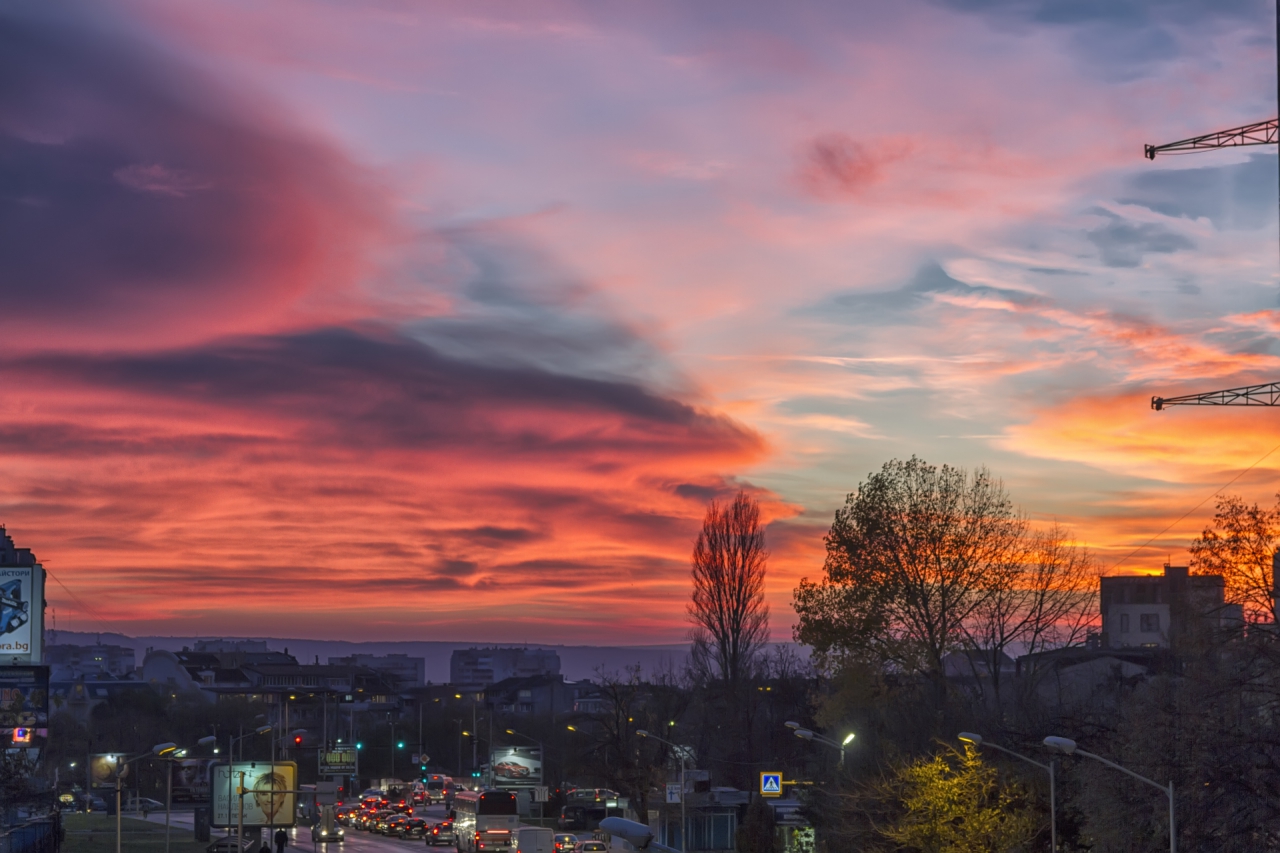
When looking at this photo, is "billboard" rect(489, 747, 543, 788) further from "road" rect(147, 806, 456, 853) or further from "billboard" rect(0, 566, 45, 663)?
"billboard" rect(0, 566, 45, 663)

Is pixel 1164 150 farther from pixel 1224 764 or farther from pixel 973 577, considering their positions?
pixel 1224 764

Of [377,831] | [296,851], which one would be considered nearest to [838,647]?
[296,851]

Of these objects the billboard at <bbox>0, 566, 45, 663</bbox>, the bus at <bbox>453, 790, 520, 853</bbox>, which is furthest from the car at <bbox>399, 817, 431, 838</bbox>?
the billboard at <bbox>0, 566, 45, 663</bbox>

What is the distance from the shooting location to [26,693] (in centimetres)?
8456

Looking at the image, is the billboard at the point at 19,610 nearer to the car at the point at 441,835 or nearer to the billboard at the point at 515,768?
the car at the point at 441,835

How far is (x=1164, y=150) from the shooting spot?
73.1m

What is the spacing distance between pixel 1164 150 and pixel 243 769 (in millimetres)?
57459

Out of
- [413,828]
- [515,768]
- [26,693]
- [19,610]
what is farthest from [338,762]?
[26,693]

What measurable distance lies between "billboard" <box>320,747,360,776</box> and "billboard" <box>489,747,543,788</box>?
42.6 meters

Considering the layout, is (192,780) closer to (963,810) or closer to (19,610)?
(19,610)

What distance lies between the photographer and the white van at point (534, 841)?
75.2 meters

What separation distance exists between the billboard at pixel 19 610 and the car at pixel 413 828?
34193 mm

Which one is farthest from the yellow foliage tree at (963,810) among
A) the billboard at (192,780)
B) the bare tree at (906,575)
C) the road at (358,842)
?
the billboard at (192,780)

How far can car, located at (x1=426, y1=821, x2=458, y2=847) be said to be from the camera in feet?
335
